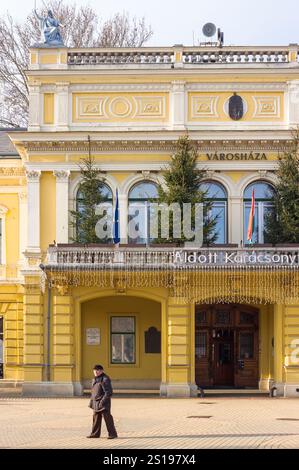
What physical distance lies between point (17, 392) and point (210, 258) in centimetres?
911

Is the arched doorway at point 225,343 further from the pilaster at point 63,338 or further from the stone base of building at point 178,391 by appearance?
the pilaster at point 63,338

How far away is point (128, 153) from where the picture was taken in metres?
43.0

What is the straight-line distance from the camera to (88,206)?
1665 inches

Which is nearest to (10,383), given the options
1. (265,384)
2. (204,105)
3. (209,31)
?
(265,384)

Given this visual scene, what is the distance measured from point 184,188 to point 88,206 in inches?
142

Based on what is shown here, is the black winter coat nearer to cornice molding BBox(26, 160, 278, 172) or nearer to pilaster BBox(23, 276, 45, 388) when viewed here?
pilaster BBox(23, 276, 45, 388)

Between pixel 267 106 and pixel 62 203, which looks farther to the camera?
pixel 267 106

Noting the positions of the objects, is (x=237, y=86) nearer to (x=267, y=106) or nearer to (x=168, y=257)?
(x=267, y=106)

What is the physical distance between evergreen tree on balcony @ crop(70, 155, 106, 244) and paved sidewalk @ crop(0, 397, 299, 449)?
5.92m

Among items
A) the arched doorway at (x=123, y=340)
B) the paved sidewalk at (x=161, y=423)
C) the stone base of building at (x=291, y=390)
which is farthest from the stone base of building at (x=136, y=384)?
the stone base of building at (x=291, y=390)

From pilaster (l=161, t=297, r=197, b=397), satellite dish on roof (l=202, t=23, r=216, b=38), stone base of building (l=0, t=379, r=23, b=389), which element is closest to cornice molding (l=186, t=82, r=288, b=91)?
satellite dish on roof (l=202, t=23, r=216, b=38)
